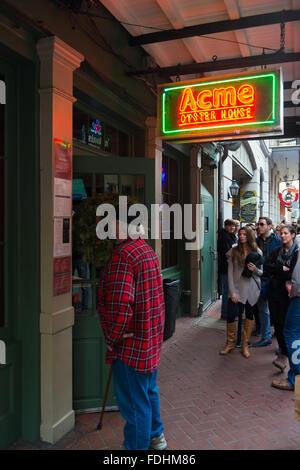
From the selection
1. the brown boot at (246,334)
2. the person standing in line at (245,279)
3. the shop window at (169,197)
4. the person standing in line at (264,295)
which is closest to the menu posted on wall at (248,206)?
the shop window at (169,197)

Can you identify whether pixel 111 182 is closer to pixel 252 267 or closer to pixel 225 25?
pixel 225 25

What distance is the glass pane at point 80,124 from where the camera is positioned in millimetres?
4156

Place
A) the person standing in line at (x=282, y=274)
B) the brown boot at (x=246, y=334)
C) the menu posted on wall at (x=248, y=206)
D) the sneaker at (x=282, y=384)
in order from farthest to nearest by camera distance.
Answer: the menu posted on wall at (x=248, y=206)
the brown boot at (x=246, y=334)
the person standing in line at (x=282, y=274)
the sneaker at (x=282, y=384)

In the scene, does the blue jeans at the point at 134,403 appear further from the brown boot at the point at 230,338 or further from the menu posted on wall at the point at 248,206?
the menu posted on wall at the point at 248,206

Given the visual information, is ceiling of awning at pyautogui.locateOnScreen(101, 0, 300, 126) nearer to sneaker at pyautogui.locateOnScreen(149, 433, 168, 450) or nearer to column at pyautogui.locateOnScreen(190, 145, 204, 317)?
column at pyautogui.locateOnScreen(190, 145, 204, 317)

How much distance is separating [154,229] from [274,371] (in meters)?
2.53

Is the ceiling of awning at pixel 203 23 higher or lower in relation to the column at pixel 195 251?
higher

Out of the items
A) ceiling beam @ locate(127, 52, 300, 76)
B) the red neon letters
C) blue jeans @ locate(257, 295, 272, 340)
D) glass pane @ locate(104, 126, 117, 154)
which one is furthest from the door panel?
blue jeans @ locate(257, 295, 272, 340)

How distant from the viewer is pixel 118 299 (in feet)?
8.60

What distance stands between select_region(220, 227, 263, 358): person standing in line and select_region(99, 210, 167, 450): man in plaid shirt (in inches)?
104

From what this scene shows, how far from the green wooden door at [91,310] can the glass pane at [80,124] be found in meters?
0.71

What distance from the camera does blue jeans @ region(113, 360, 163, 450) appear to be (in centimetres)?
273

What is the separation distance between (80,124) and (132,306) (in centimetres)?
240

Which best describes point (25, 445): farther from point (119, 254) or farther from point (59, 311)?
point (119, 254)
